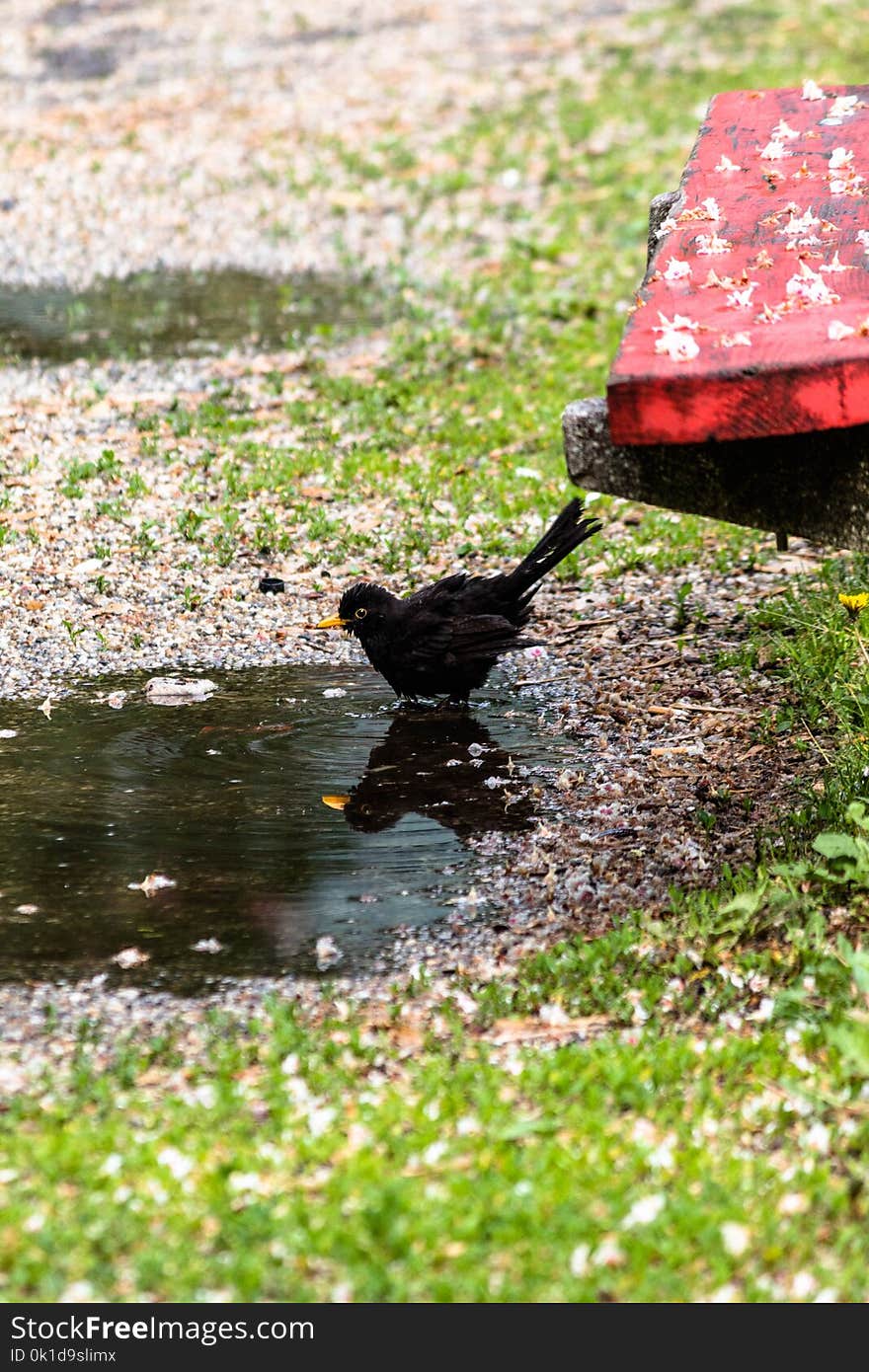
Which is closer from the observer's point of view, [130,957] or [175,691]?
[130,957]

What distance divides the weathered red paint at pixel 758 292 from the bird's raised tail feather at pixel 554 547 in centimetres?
154

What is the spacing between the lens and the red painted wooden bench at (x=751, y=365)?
13.1 ft

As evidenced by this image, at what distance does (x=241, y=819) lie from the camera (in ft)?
19.4

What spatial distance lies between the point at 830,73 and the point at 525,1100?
1528 cm

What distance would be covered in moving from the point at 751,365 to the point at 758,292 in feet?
2.18

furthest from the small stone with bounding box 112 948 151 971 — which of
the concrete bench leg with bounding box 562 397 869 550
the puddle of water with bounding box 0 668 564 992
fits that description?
the concrete bench leg with bounding box 562 397 869 550

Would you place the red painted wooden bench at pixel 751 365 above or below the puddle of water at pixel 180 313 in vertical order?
above

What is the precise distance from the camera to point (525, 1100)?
13.5 ft

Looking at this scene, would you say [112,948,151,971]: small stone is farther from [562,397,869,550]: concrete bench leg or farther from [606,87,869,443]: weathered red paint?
[606,87,869,443]: weathered red paint

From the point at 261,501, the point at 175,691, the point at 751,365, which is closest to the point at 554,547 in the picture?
the point at 175,691

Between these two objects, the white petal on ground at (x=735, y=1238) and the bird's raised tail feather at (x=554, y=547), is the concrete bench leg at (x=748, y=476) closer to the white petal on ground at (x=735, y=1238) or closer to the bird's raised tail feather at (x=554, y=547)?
the white petal on ground at (x=735, y=1238)

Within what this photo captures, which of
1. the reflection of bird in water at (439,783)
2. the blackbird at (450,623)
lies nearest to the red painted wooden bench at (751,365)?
the blackbird at (450,623)

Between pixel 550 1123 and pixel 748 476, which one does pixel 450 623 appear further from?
pixel 550 1123

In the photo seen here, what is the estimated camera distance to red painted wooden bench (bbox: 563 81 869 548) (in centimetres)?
398
